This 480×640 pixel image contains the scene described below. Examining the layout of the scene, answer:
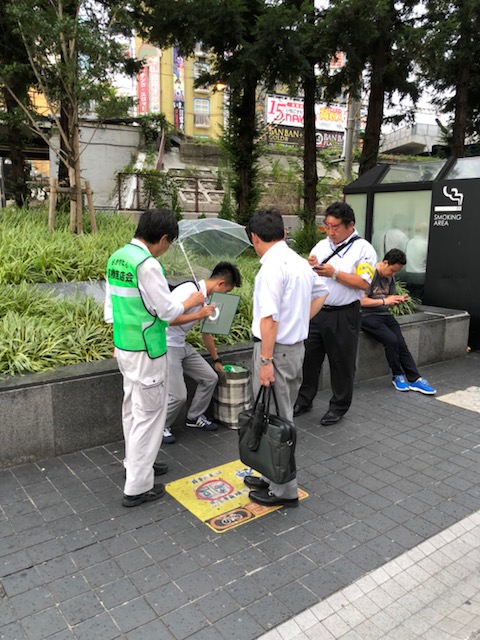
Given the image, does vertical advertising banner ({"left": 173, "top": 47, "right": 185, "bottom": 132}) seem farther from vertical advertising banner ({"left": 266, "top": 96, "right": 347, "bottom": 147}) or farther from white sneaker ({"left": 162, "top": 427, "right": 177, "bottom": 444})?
white sneaker ({"left": 162, "top": 427, "right": 177, "bottom": 444})

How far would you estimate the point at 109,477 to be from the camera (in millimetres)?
3945

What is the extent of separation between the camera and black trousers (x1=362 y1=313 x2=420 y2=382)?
608 centimetres

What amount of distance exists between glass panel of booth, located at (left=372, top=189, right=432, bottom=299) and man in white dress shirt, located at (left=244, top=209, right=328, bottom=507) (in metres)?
5.34

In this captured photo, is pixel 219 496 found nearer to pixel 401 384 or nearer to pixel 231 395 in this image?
pixel 231 395

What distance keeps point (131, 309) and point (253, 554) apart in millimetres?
1633

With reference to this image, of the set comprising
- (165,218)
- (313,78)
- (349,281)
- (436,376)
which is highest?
(313,78)

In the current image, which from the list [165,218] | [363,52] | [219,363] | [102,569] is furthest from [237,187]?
[102,569]

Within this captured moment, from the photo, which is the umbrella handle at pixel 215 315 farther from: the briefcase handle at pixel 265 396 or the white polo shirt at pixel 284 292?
the briefcase handle at pixel 265 396

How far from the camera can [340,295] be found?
4805mm

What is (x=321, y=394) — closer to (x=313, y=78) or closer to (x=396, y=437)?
(x=396, y=437)

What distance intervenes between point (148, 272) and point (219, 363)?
1.88 metres

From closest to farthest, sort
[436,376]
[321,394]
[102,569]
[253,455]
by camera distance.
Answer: [102,569], [253,455], [321,394], [436,376]

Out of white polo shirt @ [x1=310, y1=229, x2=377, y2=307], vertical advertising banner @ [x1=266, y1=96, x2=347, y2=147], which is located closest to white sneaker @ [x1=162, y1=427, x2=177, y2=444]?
white polo shirt @ [x1=310, y1=229, x2=377, y2=307]

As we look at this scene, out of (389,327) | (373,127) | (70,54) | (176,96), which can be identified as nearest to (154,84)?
(176,96)
